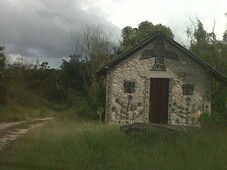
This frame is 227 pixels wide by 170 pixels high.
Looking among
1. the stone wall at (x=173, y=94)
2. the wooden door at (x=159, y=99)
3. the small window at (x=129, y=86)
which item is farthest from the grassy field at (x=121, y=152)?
the wooden door at (x=159, y=99)

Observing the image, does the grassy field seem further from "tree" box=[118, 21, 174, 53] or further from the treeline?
"tree" box=[118, 21, 174, 53]

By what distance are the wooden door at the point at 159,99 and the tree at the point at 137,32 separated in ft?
68.8

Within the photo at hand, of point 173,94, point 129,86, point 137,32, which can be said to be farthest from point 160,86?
point 137,32

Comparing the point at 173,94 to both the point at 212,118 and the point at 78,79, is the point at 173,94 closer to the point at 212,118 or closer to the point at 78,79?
the point at 212,118

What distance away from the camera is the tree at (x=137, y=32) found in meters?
44.6

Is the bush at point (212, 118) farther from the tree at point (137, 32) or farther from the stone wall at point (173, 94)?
the tree at point (137, 32)

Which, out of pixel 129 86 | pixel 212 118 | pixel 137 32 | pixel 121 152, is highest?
pixel 137 32

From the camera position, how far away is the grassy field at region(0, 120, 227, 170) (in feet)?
34.9

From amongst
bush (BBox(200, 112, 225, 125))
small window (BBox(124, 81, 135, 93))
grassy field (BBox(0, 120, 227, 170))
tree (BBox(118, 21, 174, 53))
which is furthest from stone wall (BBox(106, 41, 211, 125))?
tree (BBox(118, 21, 174, 53))

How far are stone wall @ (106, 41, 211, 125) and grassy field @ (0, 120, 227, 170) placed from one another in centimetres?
913

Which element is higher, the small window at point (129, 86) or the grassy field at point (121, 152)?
the small window at point (129, 86)

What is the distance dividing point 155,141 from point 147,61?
441 inches

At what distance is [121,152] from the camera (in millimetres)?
11922

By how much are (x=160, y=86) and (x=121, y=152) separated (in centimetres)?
1194
